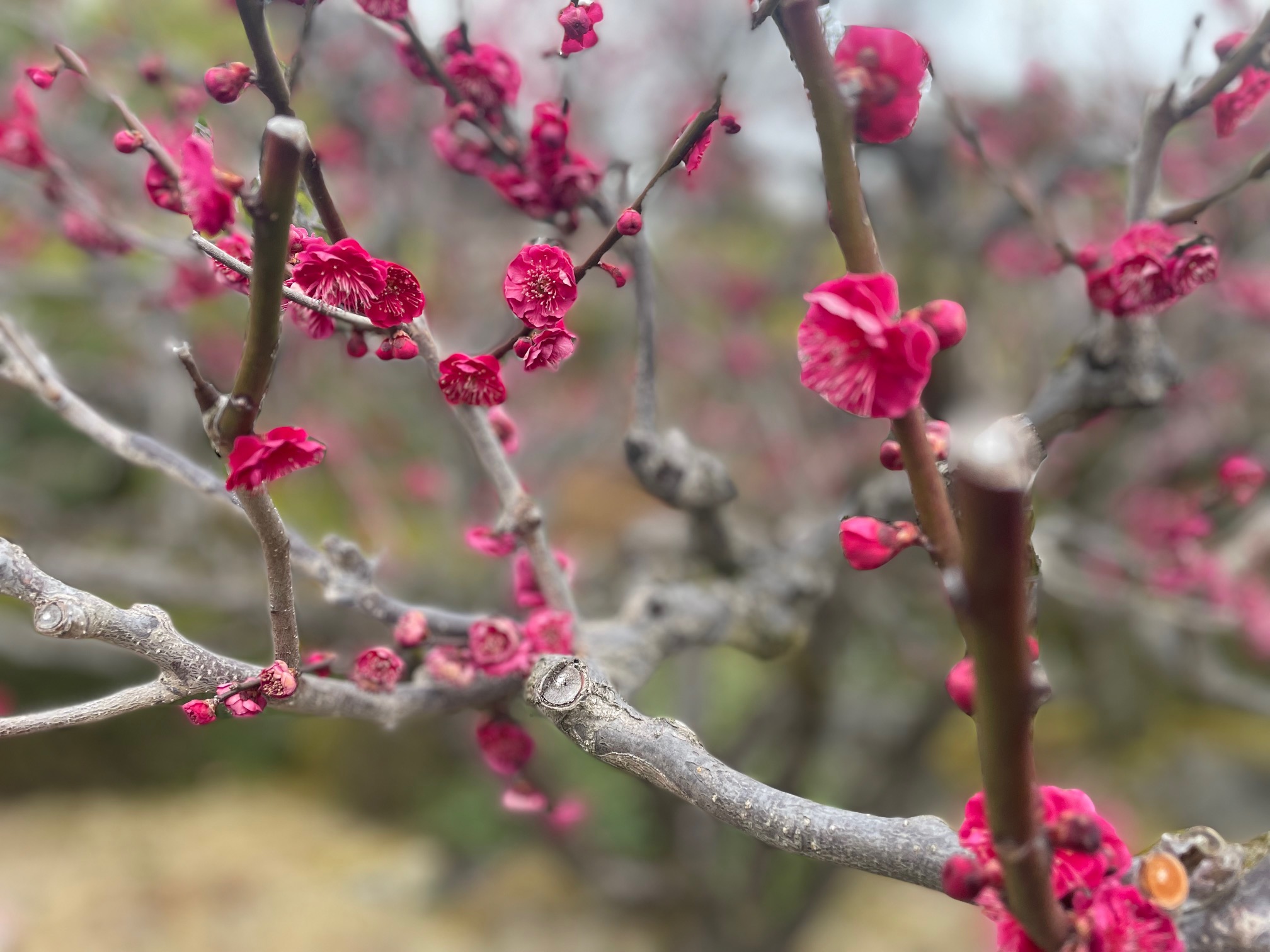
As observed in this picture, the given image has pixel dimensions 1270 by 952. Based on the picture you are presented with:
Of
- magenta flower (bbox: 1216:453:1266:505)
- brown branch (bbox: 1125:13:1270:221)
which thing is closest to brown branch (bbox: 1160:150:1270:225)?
brown branch (bbox: 1125:13:1270:221)

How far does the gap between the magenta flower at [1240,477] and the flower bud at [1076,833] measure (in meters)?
1.29

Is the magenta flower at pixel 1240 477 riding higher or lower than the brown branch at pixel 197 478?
higher

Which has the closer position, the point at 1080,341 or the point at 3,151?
the point at 3,151

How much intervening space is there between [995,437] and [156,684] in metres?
0.88

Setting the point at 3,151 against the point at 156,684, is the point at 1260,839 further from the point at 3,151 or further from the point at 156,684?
the point at 3,151

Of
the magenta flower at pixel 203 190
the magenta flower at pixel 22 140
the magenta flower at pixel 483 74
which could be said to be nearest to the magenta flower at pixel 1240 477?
the magenta flower at pixel 483 74

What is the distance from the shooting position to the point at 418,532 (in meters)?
5.28

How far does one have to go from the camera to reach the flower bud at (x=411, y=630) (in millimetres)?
1186

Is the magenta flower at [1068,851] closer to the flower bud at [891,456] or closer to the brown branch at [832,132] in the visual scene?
the flower bud at [891,456]

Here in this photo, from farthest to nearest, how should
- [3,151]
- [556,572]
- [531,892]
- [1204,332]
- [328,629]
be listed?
[531,892] < [1204,332] < [328,629] < [3,151] < [556,572]

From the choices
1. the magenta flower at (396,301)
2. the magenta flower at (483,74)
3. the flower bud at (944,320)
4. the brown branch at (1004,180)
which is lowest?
the magenta flower at (396,301)

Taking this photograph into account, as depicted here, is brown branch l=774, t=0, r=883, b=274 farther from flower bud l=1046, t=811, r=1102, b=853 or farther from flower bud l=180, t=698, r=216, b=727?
flower bud l=180, t=698, r=216, b=727

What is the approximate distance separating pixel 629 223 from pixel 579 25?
272mm

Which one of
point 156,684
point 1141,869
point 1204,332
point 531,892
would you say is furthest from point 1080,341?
point 531,892
